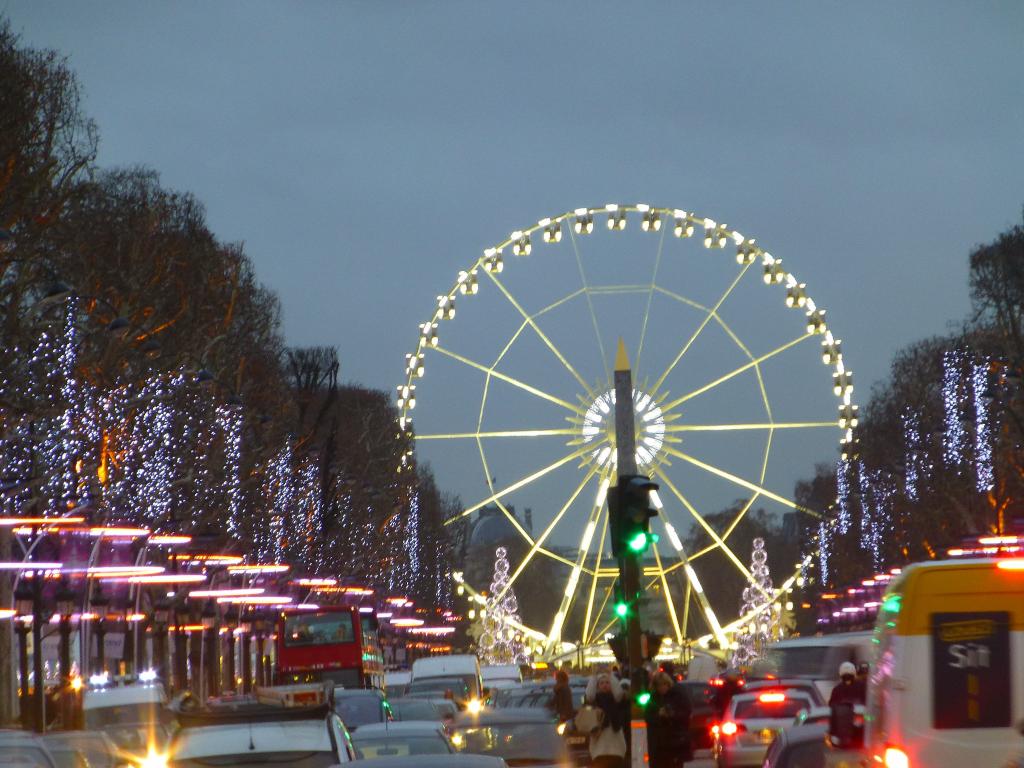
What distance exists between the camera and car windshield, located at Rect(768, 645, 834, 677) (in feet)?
116

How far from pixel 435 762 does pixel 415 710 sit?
2065cm

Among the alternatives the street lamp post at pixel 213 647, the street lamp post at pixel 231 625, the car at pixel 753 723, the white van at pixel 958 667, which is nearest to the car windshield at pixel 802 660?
the car at pixel 753 723

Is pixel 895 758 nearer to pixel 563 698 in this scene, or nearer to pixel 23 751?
pixel 23 751

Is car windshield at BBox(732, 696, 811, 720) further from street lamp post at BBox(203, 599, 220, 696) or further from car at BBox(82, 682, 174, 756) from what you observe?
street lamp post at BBox(203, 599, 220, 696)

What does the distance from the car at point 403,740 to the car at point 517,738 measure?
1.23ft

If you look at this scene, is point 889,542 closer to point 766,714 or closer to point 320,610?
point 320,610

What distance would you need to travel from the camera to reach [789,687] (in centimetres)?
2986

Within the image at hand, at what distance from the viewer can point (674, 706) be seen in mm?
28000

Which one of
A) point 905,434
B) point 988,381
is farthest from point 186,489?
point 905,434

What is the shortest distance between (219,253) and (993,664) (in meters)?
55.6

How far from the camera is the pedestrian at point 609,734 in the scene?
2528 cm

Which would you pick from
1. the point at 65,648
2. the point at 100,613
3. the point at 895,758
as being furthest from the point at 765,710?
the point at 100,613

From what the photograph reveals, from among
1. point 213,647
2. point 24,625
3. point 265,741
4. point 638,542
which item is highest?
point 638,542

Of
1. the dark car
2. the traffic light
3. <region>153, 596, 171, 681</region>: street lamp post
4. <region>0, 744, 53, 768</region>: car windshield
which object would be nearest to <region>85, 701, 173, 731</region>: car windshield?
the dark car
